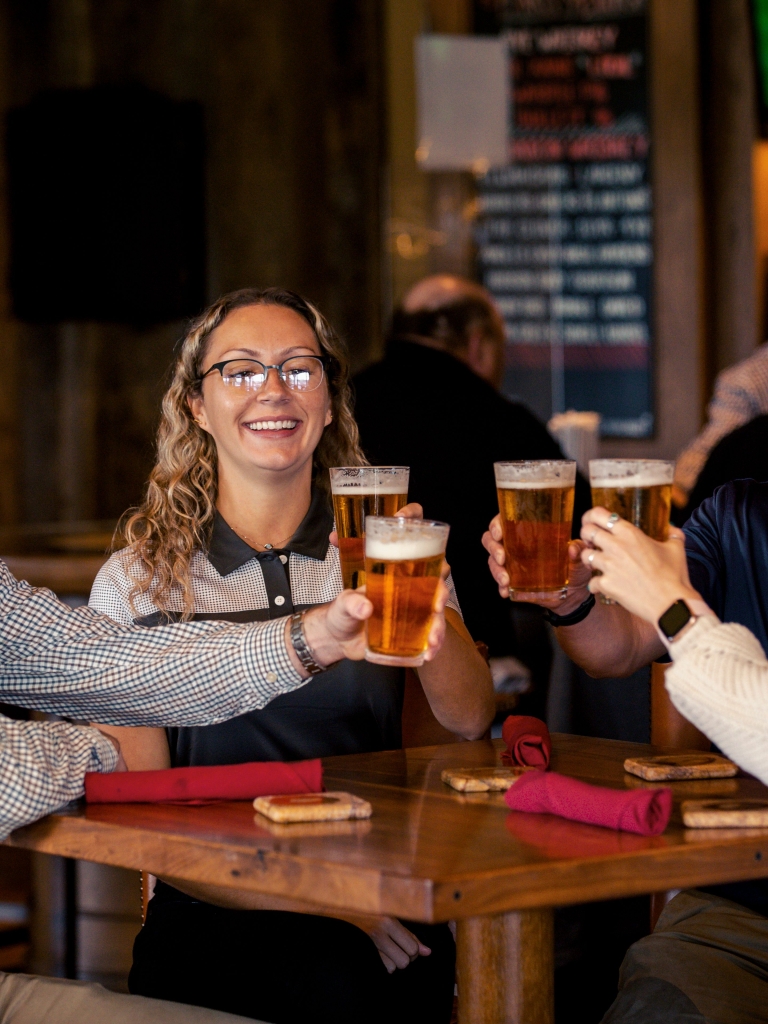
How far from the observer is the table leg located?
1.48m

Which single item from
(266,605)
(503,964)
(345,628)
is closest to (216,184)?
(266,605)

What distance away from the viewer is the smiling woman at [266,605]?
1.85 meters

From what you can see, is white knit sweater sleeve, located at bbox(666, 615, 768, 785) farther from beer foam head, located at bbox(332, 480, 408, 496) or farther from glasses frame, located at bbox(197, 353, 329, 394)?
glasses frame, located at bbox(197, 353, 329, 394)

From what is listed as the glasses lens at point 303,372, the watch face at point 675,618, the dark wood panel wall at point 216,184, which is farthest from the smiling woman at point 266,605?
the dark wood panel wall at point 216,184

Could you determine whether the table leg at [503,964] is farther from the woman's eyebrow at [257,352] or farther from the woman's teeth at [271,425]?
the woman's eyebrow at [257,352]

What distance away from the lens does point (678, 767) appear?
1.72 m

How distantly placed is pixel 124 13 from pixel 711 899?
5.14 meters

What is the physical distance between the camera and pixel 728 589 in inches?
80.9

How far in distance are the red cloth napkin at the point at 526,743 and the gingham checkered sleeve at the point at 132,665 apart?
33cm

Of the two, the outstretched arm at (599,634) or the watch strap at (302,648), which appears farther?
the outstretched arm at (599,634)

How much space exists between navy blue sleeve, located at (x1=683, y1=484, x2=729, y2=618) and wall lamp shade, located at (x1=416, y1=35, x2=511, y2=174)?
2889 millimetres

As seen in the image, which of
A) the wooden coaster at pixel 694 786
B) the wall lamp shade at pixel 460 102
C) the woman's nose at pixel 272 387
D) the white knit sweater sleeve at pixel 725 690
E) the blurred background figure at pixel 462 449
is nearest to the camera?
the white knit sweater sleeve at pixel 725 690

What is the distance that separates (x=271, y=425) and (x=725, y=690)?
1.00m

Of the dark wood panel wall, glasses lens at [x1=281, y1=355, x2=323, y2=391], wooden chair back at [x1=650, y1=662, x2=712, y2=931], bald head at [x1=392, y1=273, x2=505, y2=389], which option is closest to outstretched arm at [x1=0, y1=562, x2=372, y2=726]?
glasses lens at [x1=281, y1=355, x2=323, y2=391]
